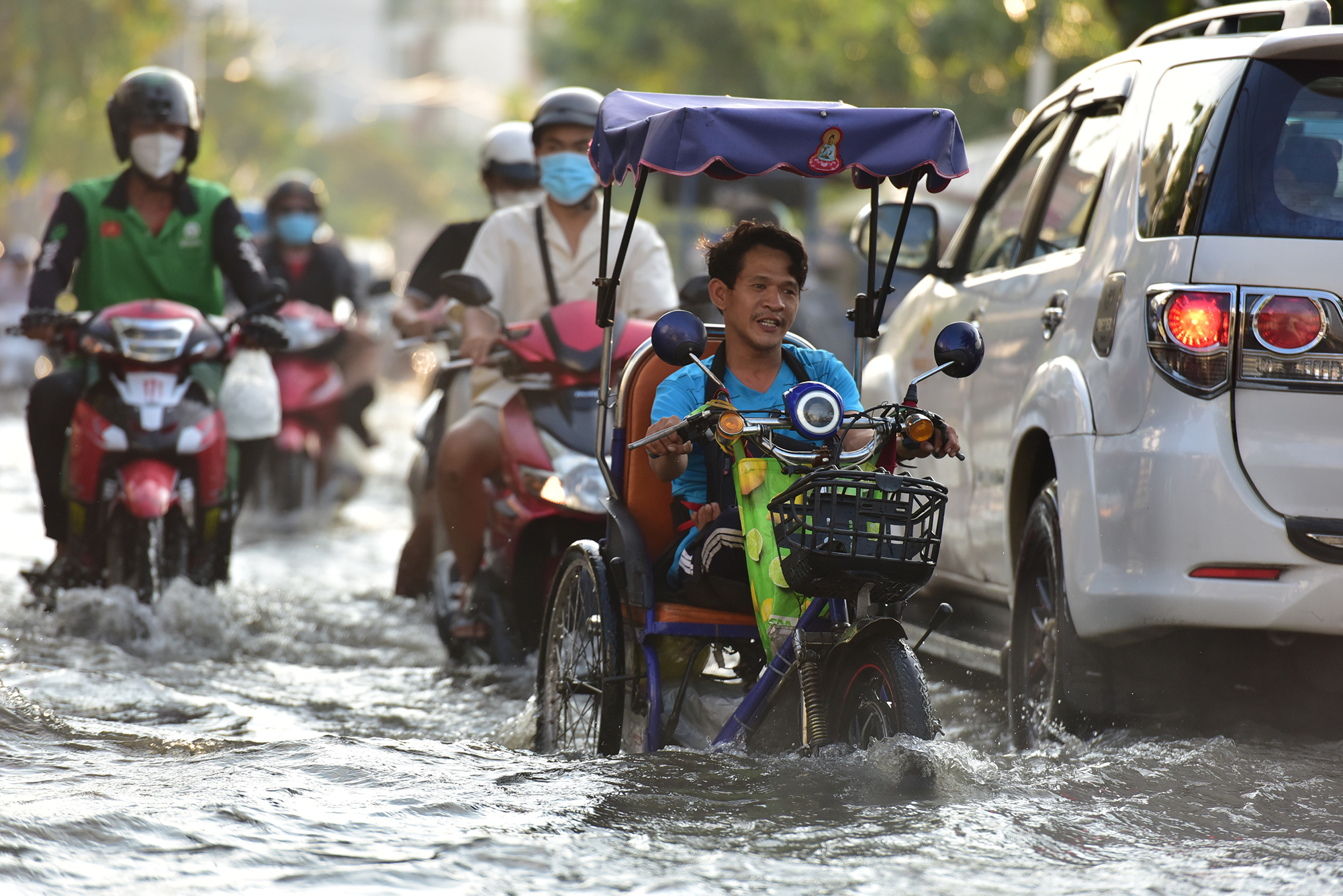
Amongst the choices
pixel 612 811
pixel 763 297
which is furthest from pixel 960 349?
pixel 612 811

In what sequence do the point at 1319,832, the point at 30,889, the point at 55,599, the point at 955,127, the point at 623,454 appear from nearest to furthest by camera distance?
the point at 30,889, the point at 1319,832, the point at 955,127, the point at 623,454, the point at 55,599

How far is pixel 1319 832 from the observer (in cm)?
410

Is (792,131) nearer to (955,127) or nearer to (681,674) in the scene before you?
(955,127)

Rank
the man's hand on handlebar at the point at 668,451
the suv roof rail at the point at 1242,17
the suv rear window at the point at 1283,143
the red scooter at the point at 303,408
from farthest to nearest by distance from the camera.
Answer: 1. the red scooter at the point at 303,408
2. the suv roof rail at the point at 1242,17
3. the suv rear window at the point at 1283,143
4. the man's hand on handlebar at the point at 668,451

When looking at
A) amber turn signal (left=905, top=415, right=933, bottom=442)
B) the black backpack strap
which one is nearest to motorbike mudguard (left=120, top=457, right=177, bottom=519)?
the black backpack strap

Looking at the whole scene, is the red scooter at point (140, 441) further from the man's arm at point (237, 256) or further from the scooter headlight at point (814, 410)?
the scooter headlight at point (814, 410)

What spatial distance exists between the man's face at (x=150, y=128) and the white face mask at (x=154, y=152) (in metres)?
0.01

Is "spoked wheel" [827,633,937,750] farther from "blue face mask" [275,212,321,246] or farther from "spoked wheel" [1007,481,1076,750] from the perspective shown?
"blue face mask" [275,212,321,246]

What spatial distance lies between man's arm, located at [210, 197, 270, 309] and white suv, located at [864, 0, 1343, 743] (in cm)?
341

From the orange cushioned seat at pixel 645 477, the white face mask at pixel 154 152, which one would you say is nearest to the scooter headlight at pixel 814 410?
the orange cushioned seat at pixel 645 477

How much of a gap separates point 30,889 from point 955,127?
2.84 meters

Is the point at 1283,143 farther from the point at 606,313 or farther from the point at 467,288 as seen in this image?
the point at 467,288

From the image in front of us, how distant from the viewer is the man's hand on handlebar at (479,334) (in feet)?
22.3

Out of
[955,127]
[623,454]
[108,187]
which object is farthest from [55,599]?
[955,127]
